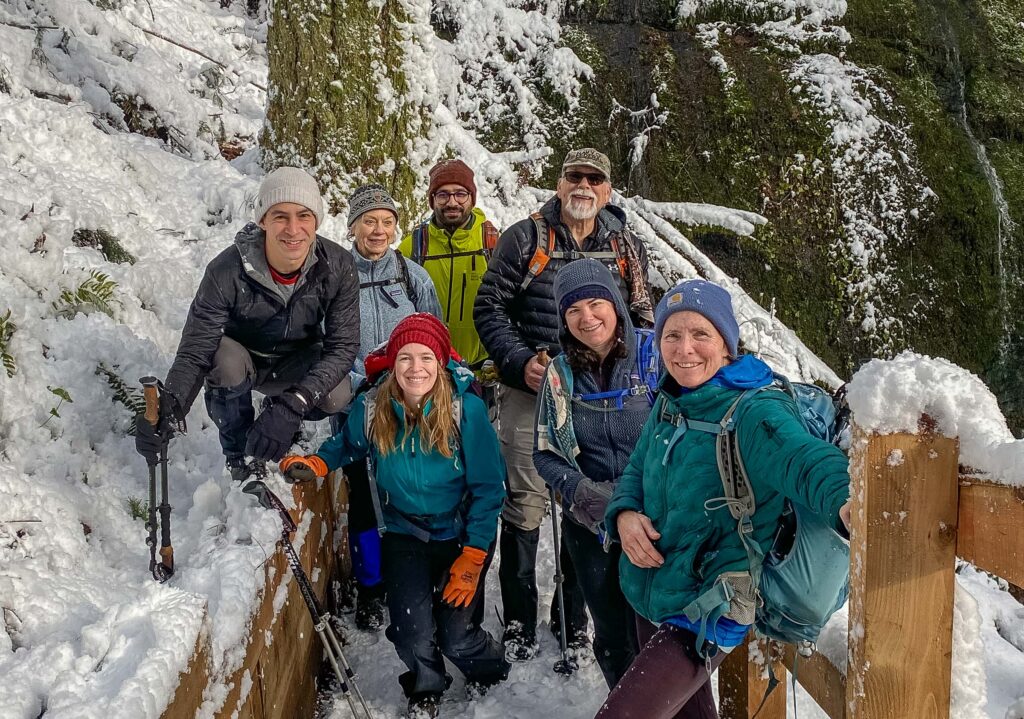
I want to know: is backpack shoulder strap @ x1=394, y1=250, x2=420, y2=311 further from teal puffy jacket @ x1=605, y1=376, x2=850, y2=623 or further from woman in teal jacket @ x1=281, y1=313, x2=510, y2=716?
teal puffy jacket @ x1=605, y1=376, x2=850, y2=623

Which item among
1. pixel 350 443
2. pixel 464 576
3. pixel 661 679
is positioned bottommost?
pixel 464 576

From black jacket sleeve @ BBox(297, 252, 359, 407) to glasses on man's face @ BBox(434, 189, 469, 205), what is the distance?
101cm

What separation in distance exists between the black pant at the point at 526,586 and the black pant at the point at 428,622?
12.5 inches

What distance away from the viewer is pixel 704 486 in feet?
7.73

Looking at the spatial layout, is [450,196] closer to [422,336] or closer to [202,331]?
[422,336]

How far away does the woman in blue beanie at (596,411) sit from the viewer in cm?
328

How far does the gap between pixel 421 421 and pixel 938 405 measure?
2427mm

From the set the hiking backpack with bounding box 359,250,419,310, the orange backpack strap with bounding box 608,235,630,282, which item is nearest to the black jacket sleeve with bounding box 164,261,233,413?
the hiking backpack with bounding box 359,250,419,310

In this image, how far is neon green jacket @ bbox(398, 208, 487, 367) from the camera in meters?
5.01

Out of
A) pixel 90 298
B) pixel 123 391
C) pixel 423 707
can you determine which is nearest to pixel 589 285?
pixel 423 707

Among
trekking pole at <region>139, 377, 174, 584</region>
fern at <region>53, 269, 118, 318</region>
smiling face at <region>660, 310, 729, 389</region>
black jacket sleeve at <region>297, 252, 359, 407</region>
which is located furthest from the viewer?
fern at <region>53, 269, 118, 318</region>

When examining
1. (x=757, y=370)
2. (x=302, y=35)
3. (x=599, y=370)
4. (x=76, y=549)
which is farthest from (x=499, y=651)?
(x=302, y=35)

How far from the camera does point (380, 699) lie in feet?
12.6

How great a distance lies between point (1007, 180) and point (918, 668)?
1091cm
